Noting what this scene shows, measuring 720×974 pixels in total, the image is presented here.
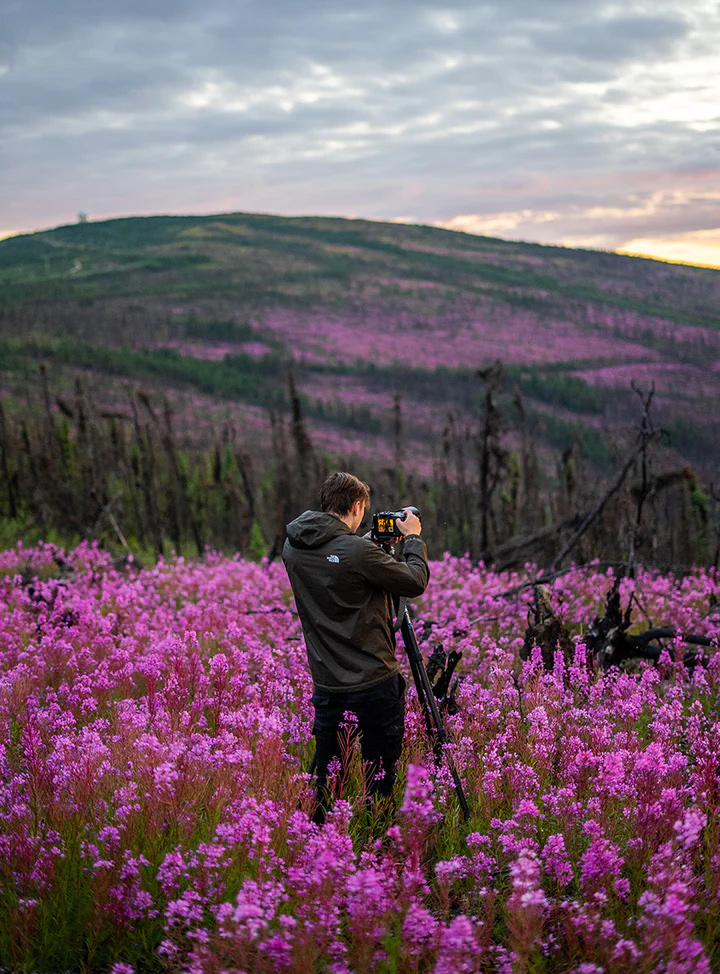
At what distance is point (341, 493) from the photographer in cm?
463

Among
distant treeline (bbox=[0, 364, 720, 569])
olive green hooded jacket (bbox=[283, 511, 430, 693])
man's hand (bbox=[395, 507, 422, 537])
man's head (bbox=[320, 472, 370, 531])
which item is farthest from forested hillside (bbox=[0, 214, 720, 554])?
olive green hooded jacket (bbox=[283, 511, 430, 693])

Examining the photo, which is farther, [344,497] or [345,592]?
[344,497]

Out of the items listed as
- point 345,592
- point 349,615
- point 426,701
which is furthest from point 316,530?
point 426,701

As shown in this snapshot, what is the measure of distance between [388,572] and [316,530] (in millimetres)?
454

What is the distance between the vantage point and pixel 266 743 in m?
4.51

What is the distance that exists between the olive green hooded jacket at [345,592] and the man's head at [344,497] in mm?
79

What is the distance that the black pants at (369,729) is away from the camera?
457cm

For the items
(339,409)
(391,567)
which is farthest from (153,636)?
(339,409)

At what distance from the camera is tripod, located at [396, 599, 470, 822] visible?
180 inches

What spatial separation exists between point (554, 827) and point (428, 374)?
106 m

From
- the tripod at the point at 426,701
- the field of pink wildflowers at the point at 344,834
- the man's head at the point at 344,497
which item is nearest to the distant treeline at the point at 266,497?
the field of pink wildflowers at the point at 344,834

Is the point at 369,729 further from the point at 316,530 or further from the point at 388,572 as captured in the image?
the point at 316,530

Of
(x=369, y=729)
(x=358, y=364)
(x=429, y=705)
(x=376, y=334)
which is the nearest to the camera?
(x=369, y=729)

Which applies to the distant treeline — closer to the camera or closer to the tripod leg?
the tripod leg
